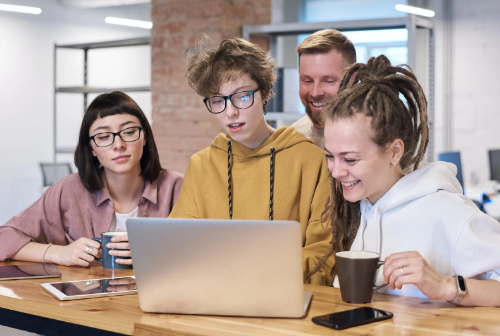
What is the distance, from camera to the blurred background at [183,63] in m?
4.07

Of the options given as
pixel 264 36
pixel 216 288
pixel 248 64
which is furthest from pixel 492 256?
pixel 264 36

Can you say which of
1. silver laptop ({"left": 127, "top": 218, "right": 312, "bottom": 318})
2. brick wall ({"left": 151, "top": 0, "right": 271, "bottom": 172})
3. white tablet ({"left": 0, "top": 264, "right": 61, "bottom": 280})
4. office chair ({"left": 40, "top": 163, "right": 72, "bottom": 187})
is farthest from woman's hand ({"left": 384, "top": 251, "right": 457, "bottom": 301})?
office chair ({"left": 40, "top": 163, "right": 72, "bottom": 187})

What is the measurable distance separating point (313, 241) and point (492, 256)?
1.71 feet

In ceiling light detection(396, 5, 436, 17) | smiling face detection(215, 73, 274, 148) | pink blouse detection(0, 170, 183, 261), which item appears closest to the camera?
smiling face detection(215, 73, 274, 148)

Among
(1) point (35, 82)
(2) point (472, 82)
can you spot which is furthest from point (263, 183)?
(1) point (35, 82)

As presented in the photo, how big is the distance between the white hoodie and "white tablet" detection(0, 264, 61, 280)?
82cm

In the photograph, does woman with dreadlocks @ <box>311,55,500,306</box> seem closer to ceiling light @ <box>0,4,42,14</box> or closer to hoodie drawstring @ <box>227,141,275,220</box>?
hoodie drawstring @ <box>227,141,275,220</box>

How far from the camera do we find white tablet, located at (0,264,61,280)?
5.46 feet

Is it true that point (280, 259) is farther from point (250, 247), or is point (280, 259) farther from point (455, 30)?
point (455, 30)

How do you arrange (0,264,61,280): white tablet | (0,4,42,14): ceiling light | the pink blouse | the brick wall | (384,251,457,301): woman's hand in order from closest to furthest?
(384,251,457,301): woman's hand < (0,264,61,280): white tablet < the pink blouse < the brick wall < (0,4,42,14): ceiling light

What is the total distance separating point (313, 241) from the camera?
174 cm

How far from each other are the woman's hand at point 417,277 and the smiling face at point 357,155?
0.76 ft

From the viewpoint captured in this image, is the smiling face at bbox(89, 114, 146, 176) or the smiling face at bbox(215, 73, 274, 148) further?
the smiling face at bbox(89, 114, 146, 176)

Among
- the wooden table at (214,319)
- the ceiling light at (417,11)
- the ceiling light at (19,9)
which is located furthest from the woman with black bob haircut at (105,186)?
the ceiling light at (19,9)
